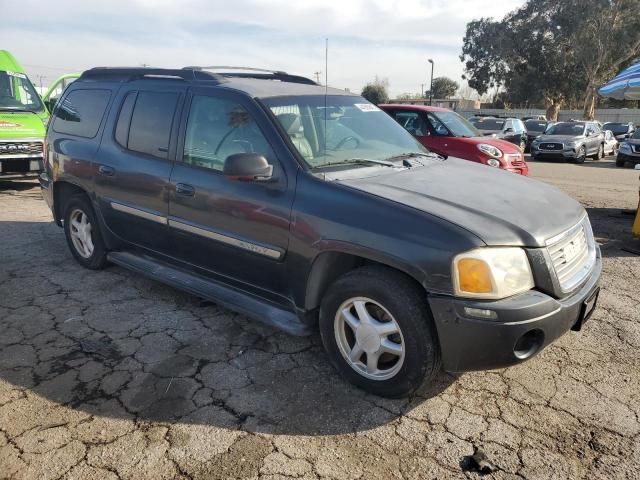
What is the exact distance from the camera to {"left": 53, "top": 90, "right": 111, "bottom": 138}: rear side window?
4500 millimetres

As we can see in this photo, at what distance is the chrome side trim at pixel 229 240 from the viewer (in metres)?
3.18

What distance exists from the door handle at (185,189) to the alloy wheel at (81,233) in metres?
1.60

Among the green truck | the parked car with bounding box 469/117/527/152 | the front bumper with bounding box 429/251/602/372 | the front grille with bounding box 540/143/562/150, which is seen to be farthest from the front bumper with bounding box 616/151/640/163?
the front bumper with bounding box 429/251/602/372

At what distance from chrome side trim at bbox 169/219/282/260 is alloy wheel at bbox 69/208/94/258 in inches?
58.8

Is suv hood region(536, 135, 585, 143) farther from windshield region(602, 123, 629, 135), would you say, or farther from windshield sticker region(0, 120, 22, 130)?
windshield sticker region(0, 120, 22, 130)

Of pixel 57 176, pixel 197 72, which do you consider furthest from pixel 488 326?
pixel 57 176

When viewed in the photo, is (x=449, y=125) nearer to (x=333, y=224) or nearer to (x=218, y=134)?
(x=218, y=134)

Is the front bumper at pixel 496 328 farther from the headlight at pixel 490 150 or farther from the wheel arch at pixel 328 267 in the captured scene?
the headlight at pixel 490 150

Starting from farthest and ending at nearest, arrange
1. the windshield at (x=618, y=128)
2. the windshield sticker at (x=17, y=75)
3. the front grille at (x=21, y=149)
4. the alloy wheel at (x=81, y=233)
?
the windshield at (x=618, y=128) → the windshield sticker at (x=17, y=75) → the front grille at (x=21, y=149) → the alloy wheel at (x=81, y=233)

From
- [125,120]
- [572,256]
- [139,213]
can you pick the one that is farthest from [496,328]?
[125,120]

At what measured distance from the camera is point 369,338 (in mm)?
2834

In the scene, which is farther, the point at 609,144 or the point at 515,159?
the point at 609,144

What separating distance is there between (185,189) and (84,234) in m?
1.84

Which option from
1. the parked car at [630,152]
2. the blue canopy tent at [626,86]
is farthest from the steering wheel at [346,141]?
the parked car at [630,152]
